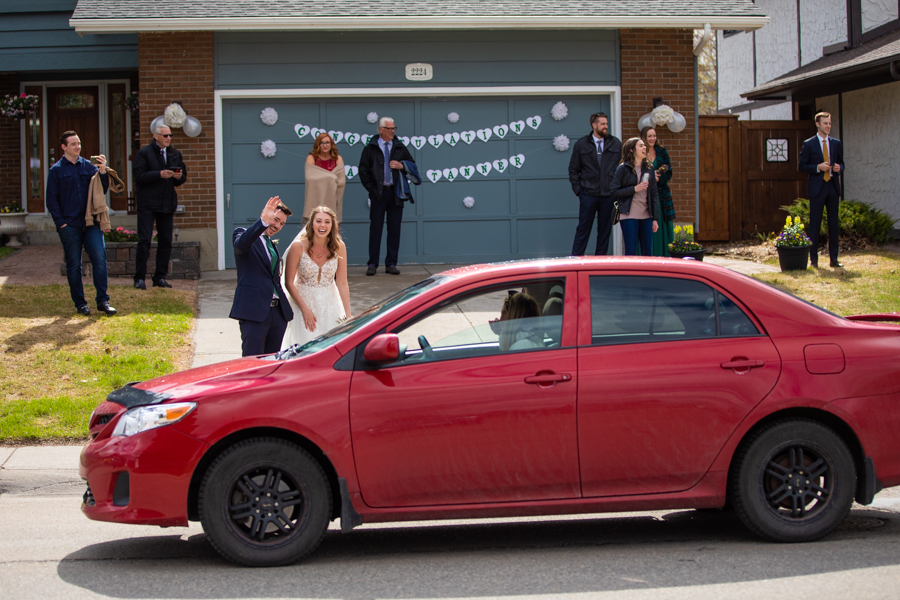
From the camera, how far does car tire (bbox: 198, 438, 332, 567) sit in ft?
15.0

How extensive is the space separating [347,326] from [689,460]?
1.92 metres

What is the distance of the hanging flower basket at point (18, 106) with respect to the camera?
1645 cm

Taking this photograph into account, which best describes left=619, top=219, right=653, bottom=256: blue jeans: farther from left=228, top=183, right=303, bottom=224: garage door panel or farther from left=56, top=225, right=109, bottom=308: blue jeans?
left=56, top=225, right=109, bottom=308: blue jeans

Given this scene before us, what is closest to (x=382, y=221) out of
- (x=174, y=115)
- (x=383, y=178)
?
(x=383, y=178)

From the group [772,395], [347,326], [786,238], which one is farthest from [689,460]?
[786,238]

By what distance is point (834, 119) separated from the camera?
18.1 metres

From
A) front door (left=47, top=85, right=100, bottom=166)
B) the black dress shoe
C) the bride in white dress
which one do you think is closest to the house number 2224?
the black dress shoe

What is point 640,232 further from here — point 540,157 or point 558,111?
point 558,111

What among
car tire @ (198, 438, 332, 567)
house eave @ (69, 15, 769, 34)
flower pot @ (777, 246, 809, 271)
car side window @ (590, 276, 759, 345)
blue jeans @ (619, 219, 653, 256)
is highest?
house eave @ (69, 15, 769, 34)

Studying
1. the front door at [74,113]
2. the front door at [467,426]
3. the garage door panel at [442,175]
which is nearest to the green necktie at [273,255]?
the front door at [467,426]

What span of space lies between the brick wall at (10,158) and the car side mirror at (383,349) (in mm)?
14822

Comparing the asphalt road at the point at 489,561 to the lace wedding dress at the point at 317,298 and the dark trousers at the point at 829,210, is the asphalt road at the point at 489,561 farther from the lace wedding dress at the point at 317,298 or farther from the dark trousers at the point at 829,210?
the dark trousers at the point at 829,210

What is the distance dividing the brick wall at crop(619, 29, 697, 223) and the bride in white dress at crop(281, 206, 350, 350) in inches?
313

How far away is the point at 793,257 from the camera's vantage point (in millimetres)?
12367
